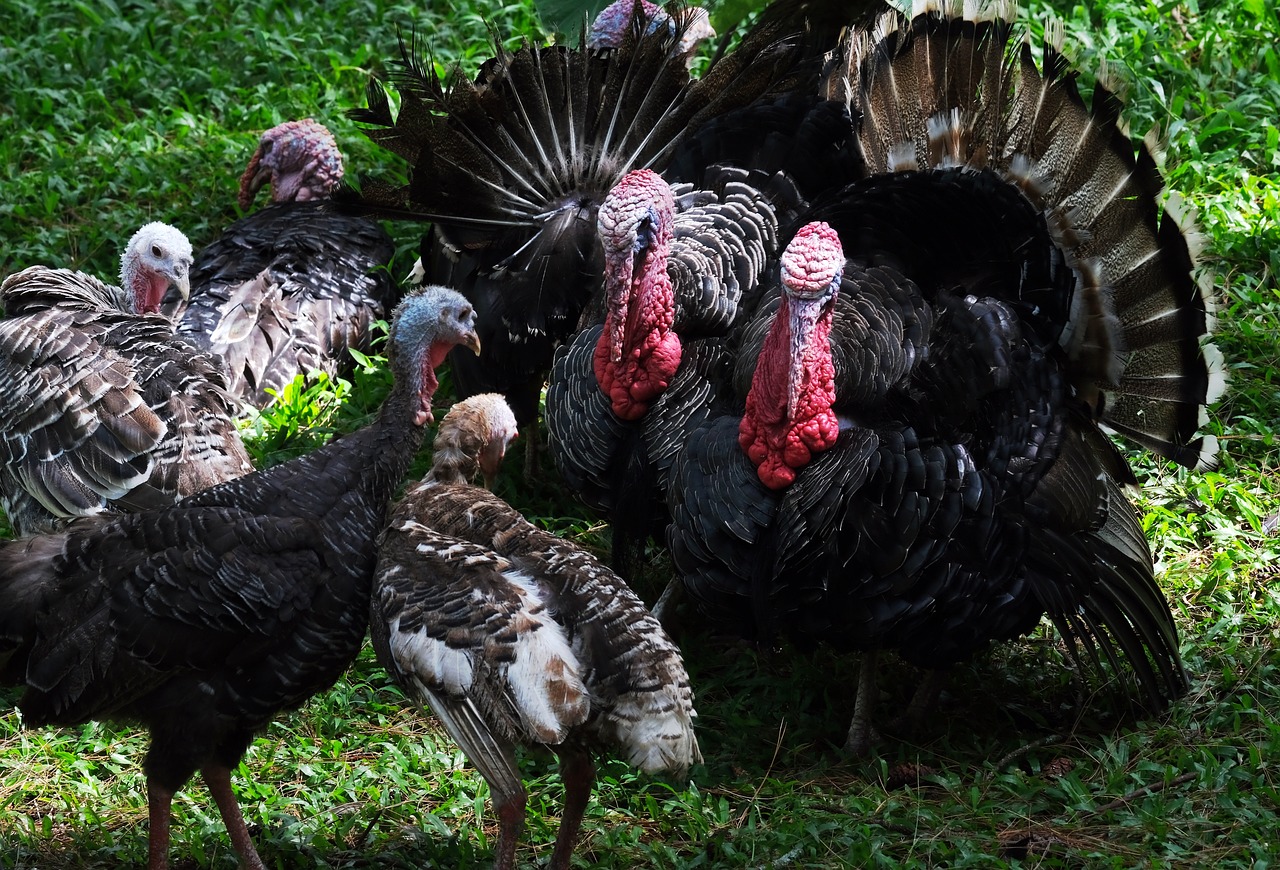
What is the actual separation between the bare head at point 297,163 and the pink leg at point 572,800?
4.24m

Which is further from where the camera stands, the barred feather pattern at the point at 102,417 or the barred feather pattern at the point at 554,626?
the barred feather pattern at the point at 102,417

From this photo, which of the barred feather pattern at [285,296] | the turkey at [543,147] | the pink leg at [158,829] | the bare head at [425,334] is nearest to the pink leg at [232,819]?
the pink leg at [158,829]

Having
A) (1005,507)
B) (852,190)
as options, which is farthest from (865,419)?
(852,190)

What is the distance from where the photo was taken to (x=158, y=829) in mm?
3805

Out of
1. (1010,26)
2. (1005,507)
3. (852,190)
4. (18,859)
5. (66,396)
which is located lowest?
(18,859)

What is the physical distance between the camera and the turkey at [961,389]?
4191 millimetres

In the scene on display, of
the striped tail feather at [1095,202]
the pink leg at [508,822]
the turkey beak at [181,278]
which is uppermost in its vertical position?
the striped tail feather at [1095,202]

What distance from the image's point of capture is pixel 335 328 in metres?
6.64

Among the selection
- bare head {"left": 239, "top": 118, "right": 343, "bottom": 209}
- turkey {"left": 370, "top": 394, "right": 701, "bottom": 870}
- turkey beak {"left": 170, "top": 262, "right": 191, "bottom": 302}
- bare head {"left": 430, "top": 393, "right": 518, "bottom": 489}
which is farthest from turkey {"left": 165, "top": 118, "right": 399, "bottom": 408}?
turkey {"left": 370, "top": 394, "right": 701, "bottom": 870}

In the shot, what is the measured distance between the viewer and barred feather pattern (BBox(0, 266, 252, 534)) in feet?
15.9

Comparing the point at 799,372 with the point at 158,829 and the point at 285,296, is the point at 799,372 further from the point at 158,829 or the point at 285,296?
the point at 285,296

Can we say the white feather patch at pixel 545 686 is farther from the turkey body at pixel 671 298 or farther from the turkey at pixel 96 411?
the turkey at pixel 96 411

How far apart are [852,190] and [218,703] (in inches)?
108

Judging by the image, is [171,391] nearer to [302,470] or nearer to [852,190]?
[302,470]
